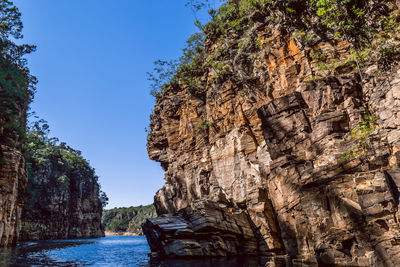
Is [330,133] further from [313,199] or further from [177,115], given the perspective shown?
[177,115]

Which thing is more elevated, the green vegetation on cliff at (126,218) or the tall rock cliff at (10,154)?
the tall rock cliff at (10,154)

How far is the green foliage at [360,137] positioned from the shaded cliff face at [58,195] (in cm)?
5447

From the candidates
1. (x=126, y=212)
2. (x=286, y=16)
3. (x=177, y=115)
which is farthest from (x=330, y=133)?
(x=126, y=212)

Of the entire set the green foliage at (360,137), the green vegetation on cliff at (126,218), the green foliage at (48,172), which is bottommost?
the green vegetation on cliff at (126,218)

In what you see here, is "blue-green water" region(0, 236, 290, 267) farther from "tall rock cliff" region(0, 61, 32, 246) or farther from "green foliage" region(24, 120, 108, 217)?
"green foliage" region(24, 120, 108, 217)

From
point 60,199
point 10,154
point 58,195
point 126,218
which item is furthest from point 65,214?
point 126,218

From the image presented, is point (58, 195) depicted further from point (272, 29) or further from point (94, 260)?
point (272, 29)

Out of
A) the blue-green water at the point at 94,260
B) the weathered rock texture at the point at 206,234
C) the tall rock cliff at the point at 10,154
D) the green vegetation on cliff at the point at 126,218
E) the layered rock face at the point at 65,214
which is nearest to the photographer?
the blue-green water at the point at 94,260

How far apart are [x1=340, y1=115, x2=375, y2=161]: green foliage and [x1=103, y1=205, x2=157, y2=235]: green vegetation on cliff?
13533cm

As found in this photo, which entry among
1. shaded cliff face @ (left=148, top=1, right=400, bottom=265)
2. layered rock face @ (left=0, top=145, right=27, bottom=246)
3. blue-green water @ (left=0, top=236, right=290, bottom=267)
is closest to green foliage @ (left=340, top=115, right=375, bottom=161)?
shaded cliff face @ (left=148, top=1, right=400, bottom=265)

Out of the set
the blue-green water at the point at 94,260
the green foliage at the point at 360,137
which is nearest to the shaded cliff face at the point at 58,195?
the blue-green water at the point at 94,260

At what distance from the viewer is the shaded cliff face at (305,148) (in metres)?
11.2

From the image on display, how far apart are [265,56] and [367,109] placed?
36.3ft

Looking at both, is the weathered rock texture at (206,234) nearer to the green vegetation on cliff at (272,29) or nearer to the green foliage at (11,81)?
the green vegetation on cliff at (272,29)
